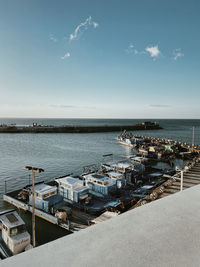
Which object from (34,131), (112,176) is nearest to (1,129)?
(34,131)

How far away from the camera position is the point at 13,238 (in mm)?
9477

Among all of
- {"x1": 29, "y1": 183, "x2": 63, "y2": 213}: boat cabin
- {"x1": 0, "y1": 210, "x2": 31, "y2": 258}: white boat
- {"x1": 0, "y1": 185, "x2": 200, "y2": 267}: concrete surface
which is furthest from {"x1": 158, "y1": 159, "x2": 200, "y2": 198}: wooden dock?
{"x1": 0, "y1": 185, "x2": 200, "y2": 267}: concrete surface

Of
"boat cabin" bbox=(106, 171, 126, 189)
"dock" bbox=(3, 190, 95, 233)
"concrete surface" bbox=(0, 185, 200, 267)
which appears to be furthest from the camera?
"boat cabin" bbox=(106, 171, 126, 189)

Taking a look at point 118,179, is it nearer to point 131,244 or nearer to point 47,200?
point 47,200

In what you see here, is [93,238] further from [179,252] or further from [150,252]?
[179,252]

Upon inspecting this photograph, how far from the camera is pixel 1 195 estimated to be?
1769cm

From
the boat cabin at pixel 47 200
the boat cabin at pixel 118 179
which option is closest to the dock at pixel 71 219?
the boat cabin at pixel 47 200

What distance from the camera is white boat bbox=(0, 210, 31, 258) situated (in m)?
9.38

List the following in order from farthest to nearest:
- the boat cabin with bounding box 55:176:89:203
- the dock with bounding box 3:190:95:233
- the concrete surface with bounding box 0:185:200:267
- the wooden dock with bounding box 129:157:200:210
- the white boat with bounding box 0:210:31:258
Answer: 1. the boat cabin with bounding box 55:176:89:203
2. the wooden dock with bounding box 129:157:200:210
3. the dock with bounding box 3:190:95:233
4. the white boat with bounding box 0:210:31:258
5. the concrete surface with bounding box 0:185:200:267

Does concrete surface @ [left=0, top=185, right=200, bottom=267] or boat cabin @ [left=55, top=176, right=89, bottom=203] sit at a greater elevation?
concrete surface @ [left=0, top=185, right=200, bottom=267]

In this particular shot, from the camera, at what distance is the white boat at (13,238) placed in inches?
369

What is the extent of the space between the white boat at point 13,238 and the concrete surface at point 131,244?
998 cm

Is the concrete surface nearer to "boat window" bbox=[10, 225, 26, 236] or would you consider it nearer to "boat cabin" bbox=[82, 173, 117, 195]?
"boat window" bbox=[10, 225, 26, 236]

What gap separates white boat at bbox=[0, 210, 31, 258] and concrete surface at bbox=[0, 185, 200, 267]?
32.7 ft
